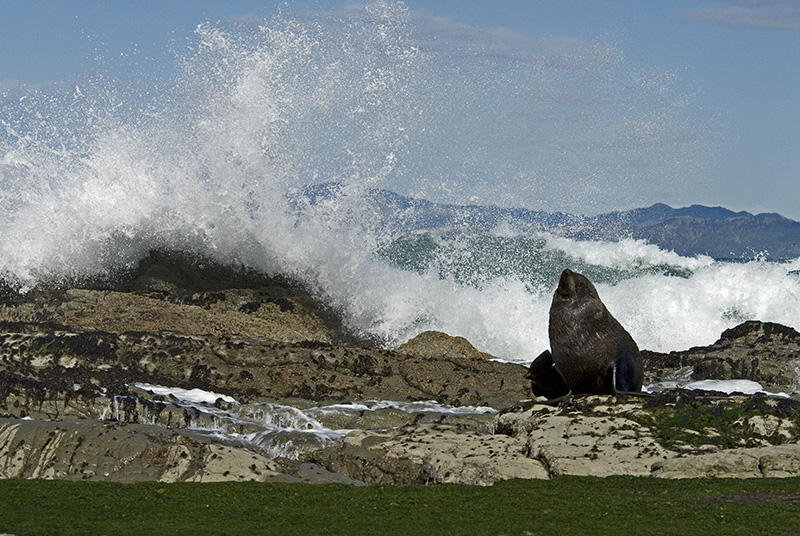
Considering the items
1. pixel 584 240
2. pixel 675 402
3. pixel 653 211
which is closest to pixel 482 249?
pixel 584 240

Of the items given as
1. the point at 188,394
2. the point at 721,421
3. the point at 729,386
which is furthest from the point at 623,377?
the point at 188,394

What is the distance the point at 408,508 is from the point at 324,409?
224 inches

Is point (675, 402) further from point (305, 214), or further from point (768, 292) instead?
point (768, 292)

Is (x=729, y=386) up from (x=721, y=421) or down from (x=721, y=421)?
up

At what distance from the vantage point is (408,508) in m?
7.71

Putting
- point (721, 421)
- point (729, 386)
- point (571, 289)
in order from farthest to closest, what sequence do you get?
point (729, 386) < point (571, 289) < point (721, 421)

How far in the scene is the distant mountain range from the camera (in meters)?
26.4

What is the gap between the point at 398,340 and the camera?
23062mm

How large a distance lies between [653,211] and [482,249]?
365 feet

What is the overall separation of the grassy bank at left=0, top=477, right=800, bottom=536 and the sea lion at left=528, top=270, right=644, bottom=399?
2.79m

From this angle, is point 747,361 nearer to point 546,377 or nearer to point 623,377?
point 546,377

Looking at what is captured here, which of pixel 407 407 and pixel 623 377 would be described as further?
pixel 407 407

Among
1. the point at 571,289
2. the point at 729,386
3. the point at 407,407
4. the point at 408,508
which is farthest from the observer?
the point at 729,386

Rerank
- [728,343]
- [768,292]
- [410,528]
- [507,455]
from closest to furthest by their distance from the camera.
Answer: [410,528], [507,455], [728,343], [768,292]
